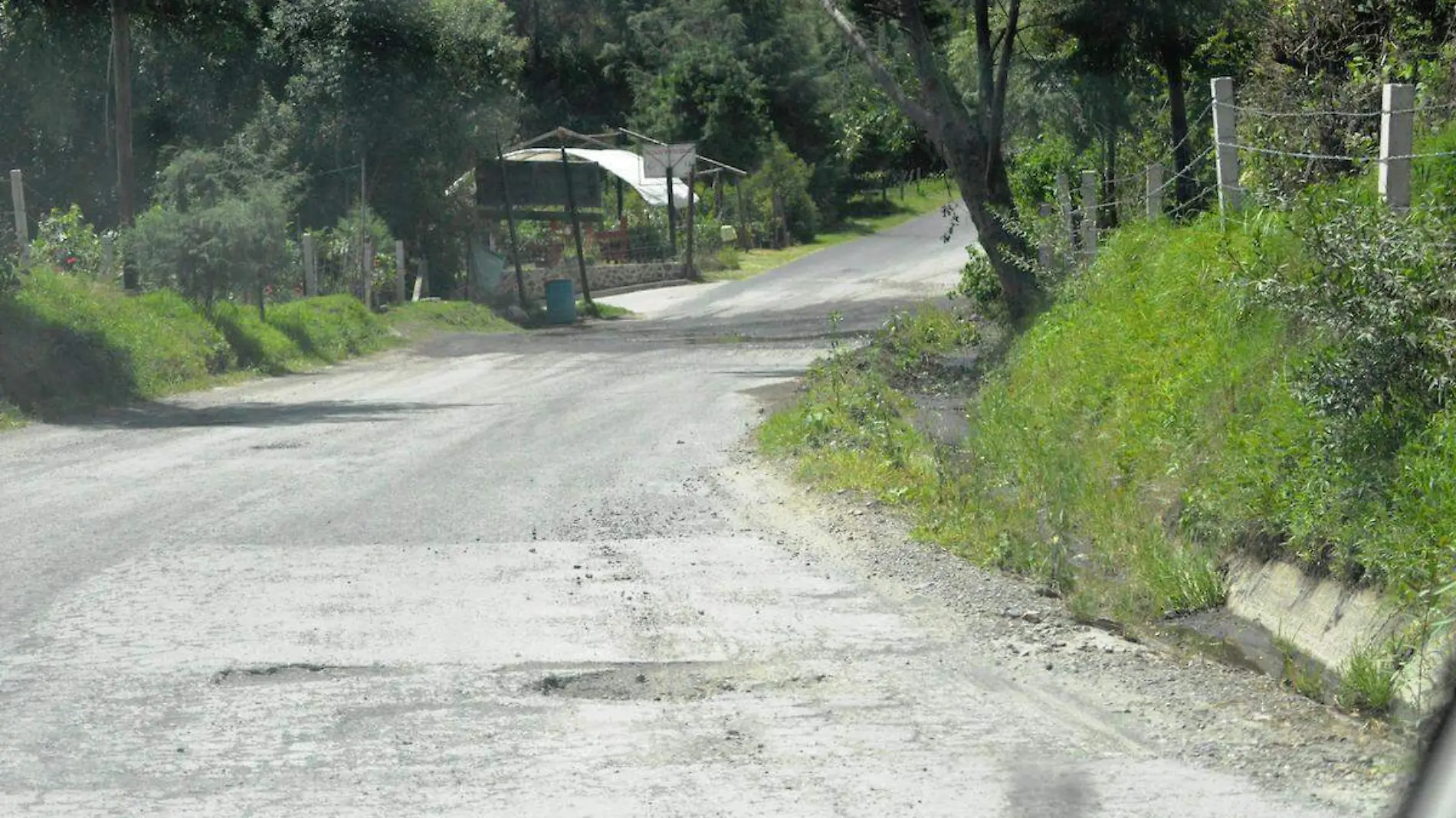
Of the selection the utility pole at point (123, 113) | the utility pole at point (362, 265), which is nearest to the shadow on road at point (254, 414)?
the utility pole at point (123, 113)

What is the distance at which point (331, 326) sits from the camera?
1225 inches

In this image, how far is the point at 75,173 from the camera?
143 feet

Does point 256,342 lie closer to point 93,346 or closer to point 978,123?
point 93,346

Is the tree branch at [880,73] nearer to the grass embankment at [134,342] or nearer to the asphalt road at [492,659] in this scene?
the asphalt road at [492,659]

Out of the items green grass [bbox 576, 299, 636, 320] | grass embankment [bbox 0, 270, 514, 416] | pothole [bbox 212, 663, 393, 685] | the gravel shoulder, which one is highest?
grass embankment [bbox 0, 270, 514, 416]

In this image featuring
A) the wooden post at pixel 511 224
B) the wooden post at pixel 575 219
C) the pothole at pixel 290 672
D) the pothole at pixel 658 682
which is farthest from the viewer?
the wooden post at pixel 575 219

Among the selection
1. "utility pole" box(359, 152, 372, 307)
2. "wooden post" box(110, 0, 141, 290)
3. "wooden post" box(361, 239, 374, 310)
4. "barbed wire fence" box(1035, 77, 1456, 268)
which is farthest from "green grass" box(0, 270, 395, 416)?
"barbed wire fence" box(1035, 77, 1456, 268)

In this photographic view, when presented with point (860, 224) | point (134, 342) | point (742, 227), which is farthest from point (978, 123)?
point (860, 224)

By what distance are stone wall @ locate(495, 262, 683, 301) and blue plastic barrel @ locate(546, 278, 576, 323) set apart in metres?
1.33

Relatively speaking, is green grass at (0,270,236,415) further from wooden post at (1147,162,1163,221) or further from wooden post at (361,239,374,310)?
wooden post at (1147,162,1163,221)

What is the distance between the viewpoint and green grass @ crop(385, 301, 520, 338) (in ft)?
117

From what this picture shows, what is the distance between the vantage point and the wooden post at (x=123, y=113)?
85.5ft

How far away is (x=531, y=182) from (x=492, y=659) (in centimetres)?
3787

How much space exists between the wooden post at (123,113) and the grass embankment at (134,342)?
158cm
